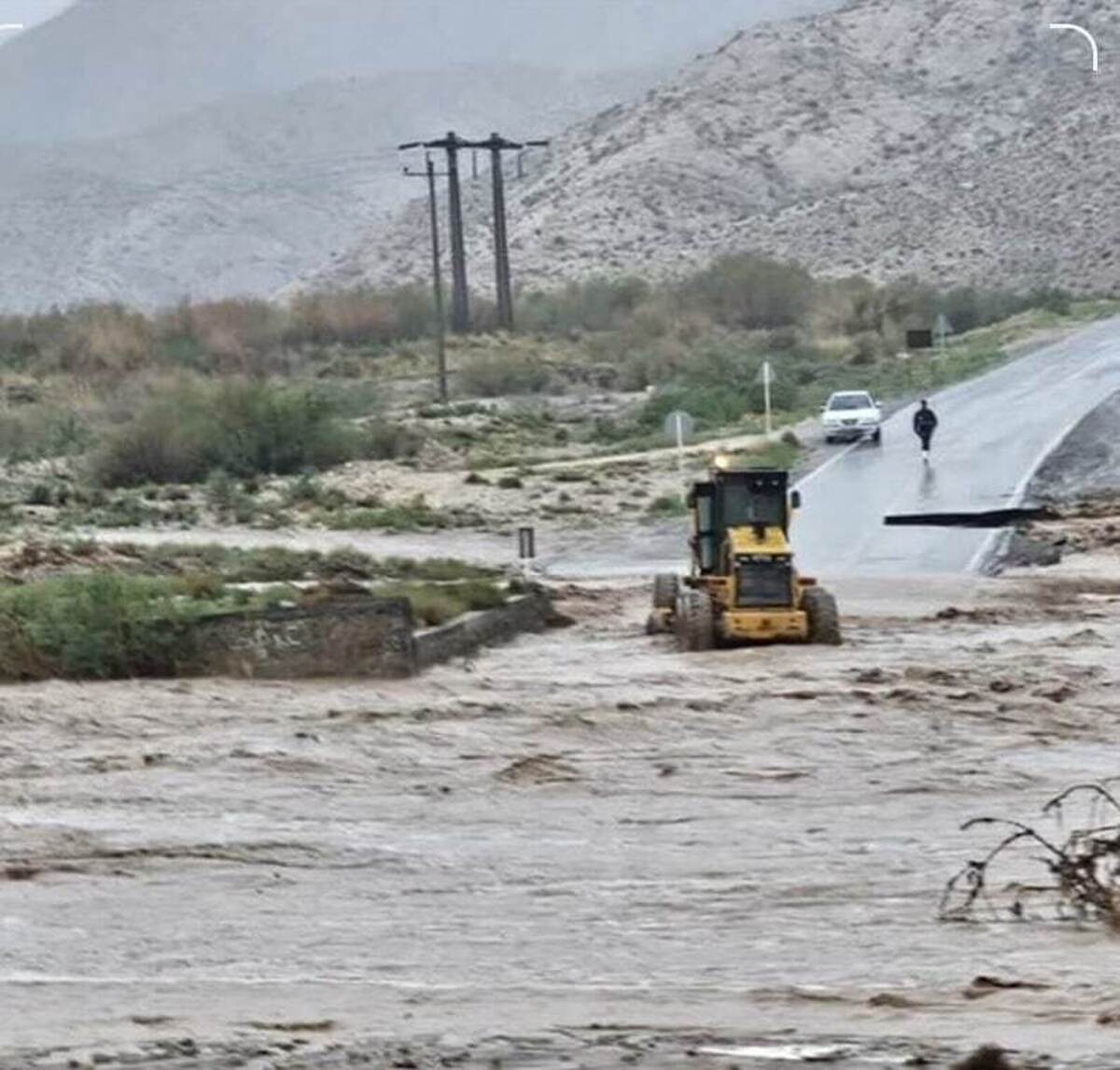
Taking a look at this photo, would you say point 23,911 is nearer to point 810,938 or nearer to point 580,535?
point 810,938

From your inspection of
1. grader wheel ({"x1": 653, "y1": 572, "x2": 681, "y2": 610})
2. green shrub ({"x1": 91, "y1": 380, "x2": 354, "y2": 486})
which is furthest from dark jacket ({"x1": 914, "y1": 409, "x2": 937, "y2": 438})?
grader wheel ({"x1": 653, "y1": 572, "x2": 681, "y2": 610})

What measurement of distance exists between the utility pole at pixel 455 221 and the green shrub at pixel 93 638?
60.3m

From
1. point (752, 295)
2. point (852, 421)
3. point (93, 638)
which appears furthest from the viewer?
point (752, 295)

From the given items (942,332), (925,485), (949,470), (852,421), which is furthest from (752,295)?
(925,485)

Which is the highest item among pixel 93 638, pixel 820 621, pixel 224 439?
pixel 224 439

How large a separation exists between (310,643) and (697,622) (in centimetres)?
400

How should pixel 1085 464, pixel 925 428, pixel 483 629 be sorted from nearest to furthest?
pixel 483 629 → pixel 1085 464 → pixel 925 428

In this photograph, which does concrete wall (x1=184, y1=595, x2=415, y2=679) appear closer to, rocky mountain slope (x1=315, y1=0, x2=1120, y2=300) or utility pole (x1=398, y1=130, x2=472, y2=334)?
utility pole (x1=398, y1=130, x2=472, y2=334)

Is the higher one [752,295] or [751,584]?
[752,295]

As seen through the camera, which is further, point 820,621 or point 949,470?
point 949,470

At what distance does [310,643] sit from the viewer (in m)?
32.7

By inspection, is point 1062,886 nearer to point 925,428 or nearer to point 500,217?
point 925,428

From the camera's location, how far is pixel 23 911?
18.6m

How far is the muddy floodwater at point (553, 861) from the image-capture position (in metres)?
14.0
